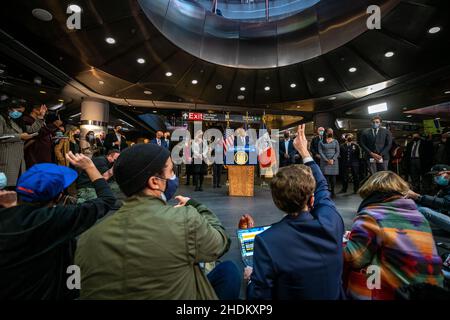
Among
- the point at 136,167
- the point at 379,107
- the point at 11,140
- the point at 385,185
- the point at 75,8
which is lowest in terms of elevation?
the point at 385,185

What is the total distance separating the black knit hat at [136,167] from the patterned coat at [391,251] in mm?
1264

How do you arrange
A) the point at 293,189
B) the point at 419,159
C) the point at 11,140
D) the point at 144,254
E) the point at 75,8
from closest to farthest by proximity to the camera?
the point at 144,254, the point at 293,189, the point at 11,140, the point at 75,8, the point at 419,159

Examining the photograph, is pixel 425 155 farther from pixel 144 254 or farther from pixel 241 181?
pixel 144 254

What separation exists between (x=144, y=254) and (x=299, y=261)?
25.9 inches

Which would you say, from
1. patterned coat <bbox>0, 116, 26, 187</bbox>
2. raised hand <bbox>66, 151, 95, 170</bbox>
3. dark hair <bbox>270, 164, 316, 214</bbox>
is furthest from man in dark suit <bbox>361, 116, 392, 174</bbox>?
patterned coat <bbox>0, 116, 26, 187</bbox>

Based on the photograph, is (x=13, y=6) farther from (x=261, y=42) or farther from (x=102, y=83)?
(x=261, y=42)

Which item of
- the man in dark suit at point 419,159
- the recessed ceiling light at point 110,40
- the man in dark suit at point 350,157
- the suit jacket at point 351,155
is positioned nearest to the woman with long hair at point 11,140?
the recessed ceiling light at point 110,40

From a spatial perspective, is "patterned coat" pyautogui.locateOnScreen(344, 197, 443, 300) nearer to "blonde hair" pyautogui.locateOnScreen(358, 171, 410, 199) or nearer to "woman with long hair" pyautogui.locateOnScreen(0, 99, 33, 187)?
"blonde hair" pyautogui.locateOnScreen(358, 171, 410, 199)

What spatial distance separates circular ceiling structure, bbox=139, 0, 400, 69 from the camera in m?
5.44

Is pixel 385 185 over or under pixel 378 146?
under

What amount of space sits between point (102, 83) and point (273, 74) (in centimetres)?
624

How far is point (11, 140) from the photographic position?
10.6 feet

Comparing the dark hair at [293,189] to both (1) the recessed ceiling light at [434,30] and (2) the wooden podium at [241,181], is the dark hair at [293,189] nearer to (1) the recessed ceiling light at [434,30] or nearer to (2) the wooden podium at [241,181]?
(2) the wooden podium at [241,181]

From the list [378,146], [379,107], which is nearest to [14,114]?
[378,146]
